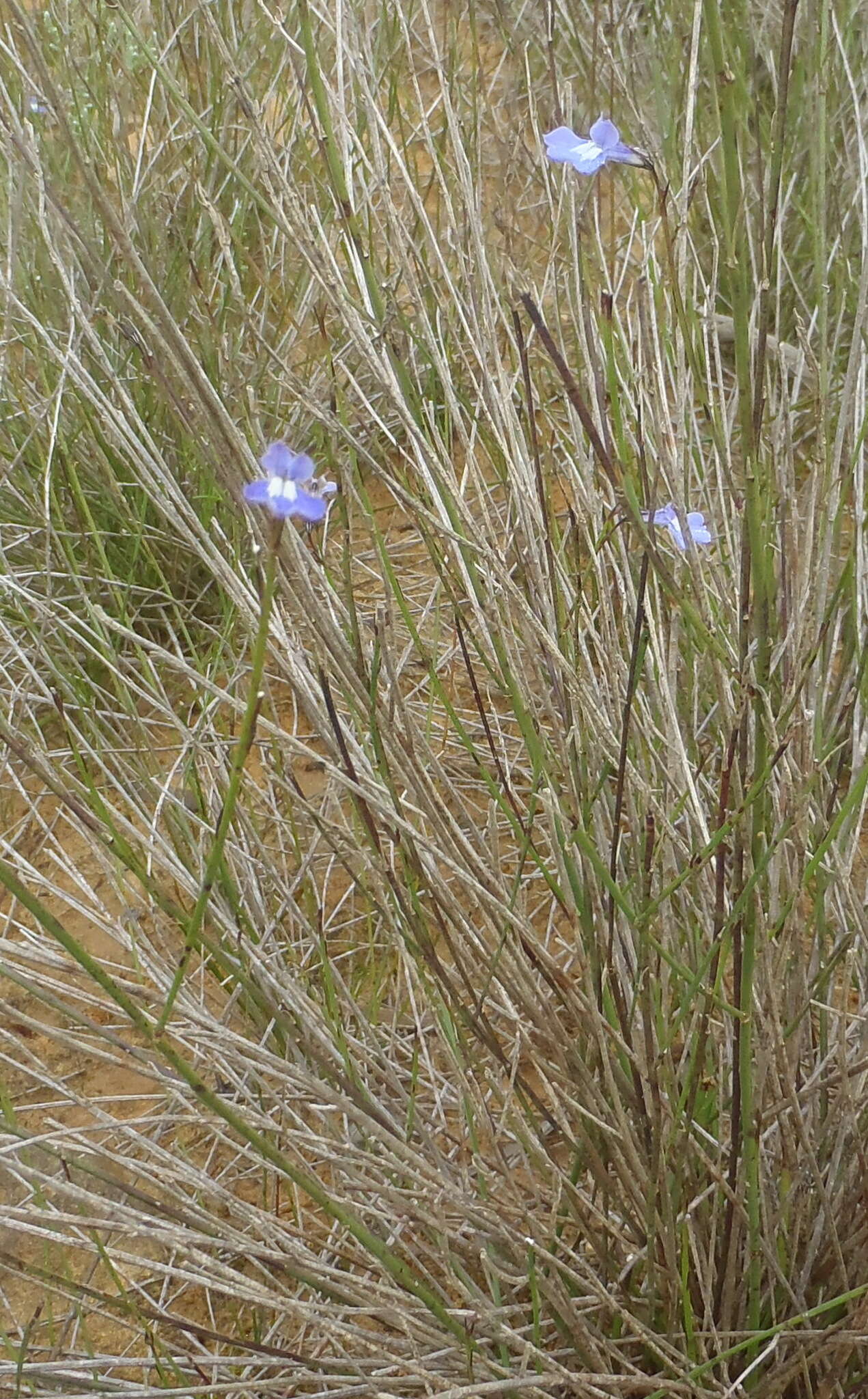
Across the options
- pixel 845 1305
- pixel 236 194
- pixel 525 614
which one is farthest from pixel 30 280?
pixel 845 1305

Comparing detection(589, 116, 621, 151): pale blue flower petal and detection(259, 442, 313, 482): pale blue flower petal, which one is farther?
detection(589, 116, 621, 151): pale blue flower petal

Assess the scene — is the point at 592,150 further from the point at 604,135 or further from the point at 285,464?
the point at 285,464

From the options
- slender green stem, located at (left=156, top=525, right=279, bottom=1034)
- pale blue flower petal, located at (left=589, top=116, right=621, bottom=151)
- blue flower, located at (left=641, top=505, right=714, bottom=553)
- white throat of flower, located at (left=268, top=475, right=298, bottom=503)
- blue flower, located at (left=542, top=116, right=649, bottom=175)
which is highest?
pale blue flower petal, located at (left=589, top=116, right=621, bottom=151)

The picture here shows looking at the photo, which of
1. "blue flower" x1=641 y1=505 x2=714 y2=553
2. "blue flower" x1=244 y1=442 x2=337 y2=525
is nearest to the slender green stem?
"blue flower" x1=244 y1=442 x2=337 y2=525

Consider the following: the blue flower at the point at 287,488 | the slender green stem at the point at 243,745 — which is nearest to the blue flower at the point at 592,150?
the blue flower at the point at 287,488

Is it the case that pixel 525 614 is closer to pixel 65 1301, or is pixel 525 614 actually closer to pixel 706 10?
pixel 706 10

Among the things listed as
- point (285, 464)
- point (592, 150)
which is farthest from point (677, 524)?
point (285, 464)

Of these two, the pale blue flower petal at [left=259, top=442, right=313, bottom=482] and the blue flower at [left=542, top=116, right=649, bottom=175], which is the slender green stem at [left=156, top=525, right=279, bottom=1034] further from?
the blue flower at [left=542, top=116, right=649, bottom=175]
